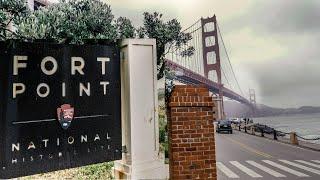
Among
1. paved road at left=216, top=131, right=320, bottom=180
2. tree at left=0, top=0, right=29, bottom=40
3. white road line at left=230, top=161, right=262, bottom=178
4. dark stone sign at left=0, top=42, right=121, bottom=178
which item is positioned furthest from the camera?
white road line at left=230, top=161, right=262, bottom=178

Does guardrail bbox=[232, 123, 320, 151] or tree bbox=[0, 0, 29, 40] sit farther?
guardrail bbox=[232, 123, 320, 151]

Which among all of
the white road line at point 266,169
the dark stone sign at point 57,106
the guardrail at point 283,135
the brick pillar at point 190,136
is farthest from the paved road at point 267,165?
the dark stone sign at point 57,106

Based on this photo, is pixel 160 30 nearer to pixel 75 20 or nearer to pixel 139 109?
pixel 75 20

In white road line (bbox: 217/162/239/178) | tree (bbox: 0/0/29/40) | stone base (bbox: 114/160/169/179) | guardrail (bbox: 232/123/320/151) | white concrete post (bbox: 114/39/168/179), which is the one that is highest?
tree (bbox: 0/0/29/40)

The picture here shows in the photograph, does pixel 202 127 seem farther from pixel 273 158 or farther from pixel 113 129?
pixel 273 158

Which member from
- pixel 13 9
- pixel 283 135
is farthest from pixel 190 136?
pixel 283 135

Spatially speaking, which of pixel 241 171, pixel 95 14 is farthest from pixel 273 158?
pixel 95 14

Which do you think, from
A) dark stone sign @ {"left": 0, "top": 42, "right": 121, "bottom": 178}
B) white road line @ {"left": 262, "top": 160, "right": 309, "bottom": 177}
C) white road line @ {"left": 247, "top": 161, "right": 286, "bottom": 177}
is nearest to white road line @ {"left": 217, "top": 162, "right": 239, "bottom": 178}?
white road line @ {"left": 247, "top": 161, "right": 286, "bottom": 177}

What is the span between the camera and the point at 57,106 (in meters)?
5.02

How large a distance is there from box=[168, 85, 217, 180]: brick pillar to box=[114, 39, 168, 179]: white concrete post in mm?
1279

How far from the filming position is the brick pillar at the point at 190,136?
279 inches

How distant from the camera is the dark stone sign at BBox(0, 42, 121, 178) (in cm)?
474

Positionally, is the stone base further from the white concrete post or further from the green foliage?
the green foliage

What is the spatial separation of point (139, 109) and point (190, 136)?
5.73 ft
